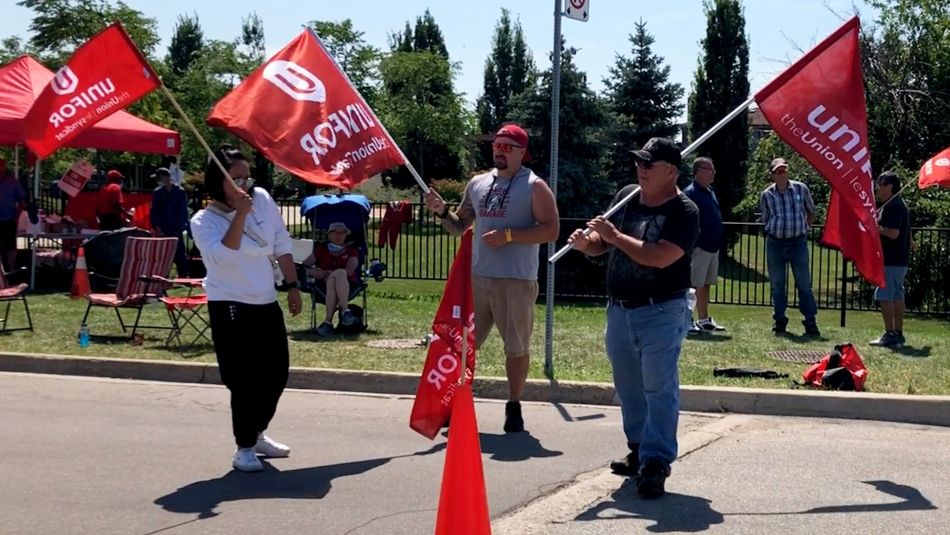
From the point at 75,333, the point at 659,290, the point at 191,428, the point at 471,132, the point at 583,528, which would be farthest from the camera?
the point at 471,132

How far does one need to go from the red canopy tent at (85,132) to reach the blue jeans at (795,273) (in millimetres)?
9862

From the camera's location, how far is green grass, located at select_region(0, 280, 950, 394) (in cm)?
1011

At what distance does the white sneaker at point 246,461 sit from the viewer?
7043 millimetres

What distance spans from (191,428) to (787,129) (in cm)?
458

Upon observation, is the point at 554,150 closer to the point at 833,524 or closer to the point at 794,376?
the point at 794,376

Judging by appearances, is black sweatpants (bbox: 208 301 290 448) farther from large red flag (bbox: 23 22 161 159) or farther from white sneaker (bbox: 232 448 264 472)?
large red flag (bbox: 23 22 161 159)

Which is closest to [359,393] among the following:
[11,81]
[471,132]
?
[11,81]

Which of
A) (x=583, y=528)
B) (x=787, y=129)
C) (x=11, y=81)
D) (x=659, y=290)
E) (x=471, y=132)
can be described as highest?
(x=471, y=132)

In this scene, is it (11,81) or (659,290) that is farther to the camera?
Result: (11,81)

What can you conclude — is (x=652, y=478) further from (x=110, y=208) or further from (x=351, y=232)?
(x=110, y=208)

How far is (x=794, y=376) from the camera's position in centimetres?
999

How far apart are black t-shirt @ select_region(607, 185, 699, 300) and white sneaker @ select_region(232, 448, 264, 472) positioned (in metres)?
2.37

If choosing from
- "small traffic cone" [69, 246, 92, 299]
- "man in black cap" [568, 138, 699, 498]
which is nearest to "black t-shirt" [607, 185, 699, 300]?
"man in black cap" [568, 138, 699, 498]

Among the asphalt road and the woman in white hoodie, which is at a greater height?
the woman in white hoodie
